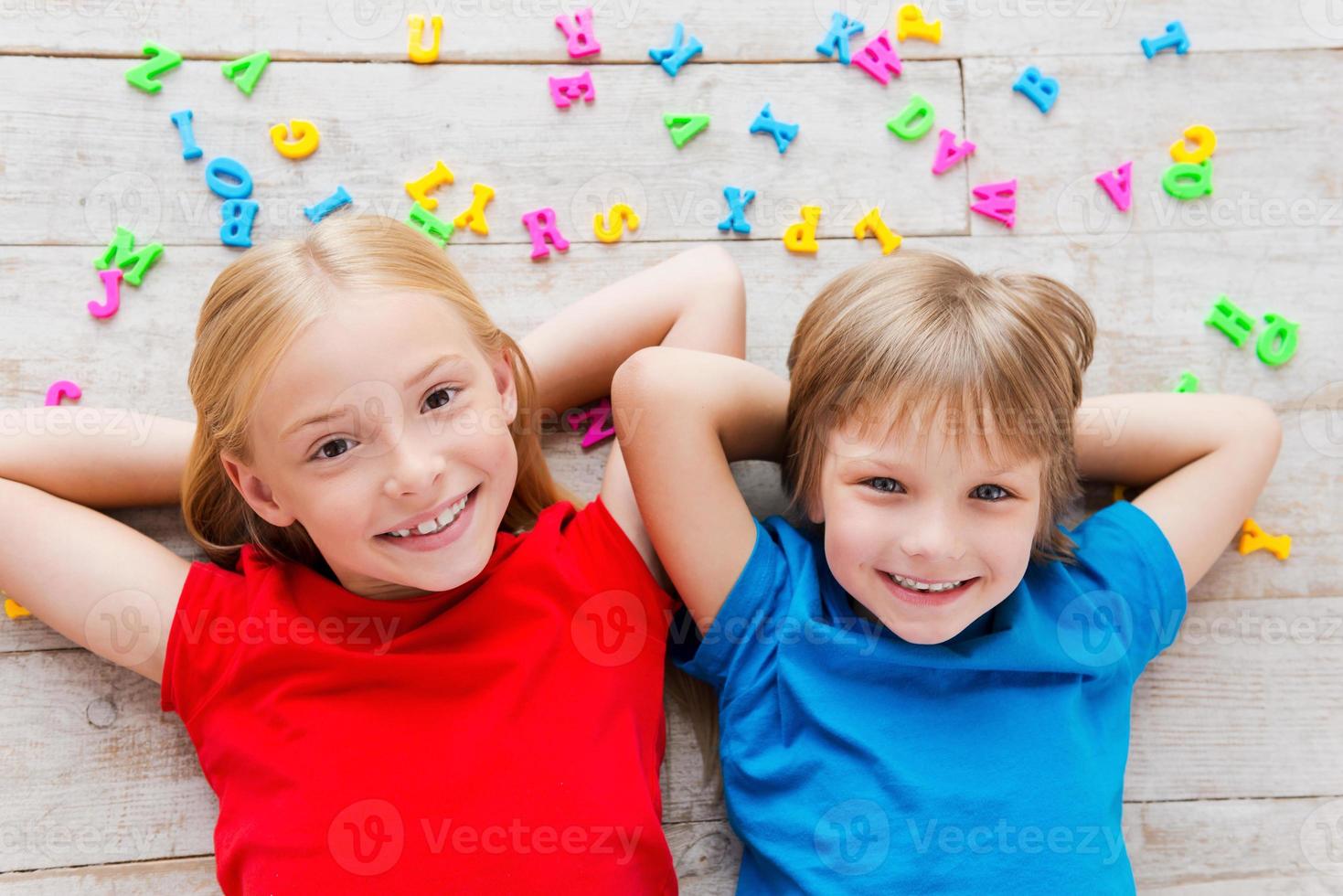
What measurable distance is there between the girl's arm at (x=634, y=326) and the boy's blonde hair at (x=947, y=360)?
0.11 m

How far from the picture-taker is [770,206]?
1.18m

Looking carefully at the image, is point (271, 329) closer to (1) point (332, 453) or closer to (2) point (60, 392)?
(1) point (332, 453)

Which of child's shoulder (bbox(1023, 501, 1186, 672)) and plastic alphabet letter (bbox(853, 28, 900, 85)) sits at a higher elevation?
plastic alphabet letter (bbox(853, 28, 900, 85))

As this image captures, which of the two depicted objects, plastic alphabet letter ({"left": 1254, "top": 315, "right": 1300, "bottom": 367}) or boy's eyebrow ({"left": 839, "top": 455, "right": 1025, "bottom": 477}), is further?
plastic alphabet letter ({"left": 1254, "top": 315, "right": 1300, "bottom": 367})

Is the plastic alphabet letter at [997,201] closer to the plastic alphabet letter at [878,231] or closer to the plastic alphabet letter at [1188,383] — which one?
the plastic alphabet letter at [878,231]

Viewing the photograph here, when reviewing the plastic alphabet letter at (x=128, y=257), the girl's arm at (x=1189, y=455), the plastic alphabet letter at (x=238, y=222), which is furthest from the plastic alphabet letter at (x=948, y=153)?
the plastic alphabet letter at (x=128, y=257)

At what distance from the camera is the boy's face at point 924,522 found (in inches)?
34.3

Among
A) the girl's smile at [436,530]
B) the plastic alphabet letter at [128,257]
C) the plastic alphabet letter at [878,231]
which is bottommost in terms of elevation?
the girl's smile at [436,530]

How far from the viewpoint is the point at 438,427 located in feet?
2.85

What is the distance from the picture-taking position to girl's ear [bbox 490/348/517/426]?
3.10 feet

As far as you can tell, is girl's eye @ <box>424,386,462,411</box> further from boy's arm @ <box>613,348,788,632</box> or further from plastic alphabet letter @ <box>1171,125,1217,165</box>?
plastic alphabet letter @ <box>1171,125,1217,165</box>

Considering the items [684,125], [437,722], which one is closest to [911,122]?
[684,125]

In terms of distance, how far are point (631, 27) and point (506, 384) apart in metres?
0.49

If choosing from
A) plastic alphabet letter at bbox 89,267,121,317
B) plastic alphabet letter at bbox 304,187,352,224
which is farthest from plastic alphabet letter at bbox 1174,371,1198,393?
plastic alphabet letter at bbox 89,267,121,317
